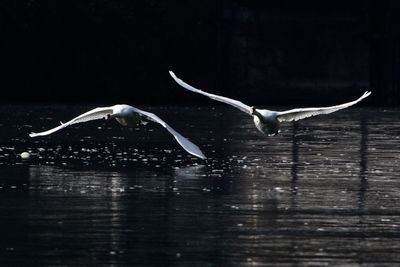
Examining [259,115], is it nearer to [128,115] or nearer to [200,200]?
[128,115]

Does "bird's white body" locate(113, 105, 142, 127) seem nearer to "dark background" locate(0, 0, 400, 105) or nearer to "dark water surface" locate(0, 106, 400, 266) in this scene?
"dark water surface" locate(0, 106, 400, 266)

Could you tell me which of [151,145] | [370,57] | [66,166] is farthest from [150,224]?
[370,57]

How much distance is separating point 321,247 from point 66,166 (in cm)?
1160

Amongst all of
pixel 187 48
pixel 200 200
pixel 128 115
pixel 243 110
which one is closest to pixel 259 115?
pixel 243 110

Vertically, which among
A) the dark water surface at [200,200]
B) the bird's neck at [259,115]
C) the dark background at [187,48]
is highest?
the dark background at [187,48]

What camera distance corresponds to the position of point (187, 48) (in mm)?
67438

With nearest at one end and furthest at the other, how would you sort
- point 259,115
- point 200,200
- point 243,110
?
point 200,200
point 243,110
point 259,115

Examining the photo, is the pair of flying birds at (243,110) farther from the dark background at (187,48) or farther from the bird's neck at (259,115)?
the dark background at (187,48)

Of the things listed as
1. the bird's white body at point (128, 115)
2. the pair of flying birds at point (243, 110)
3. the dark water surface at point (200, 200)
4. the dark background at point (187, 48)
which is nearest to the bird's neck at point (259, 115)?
the pair of flying birds at point (243, 110)

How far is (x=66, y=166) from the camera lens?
3253 cm

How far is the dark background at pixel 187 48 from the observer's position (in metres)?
66.4

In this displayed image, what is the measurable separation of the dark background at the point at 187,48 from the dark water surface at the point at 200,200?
2271 cm

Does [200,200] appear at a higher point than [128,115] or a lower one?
lower

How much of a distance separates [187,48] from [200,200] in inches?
1612
